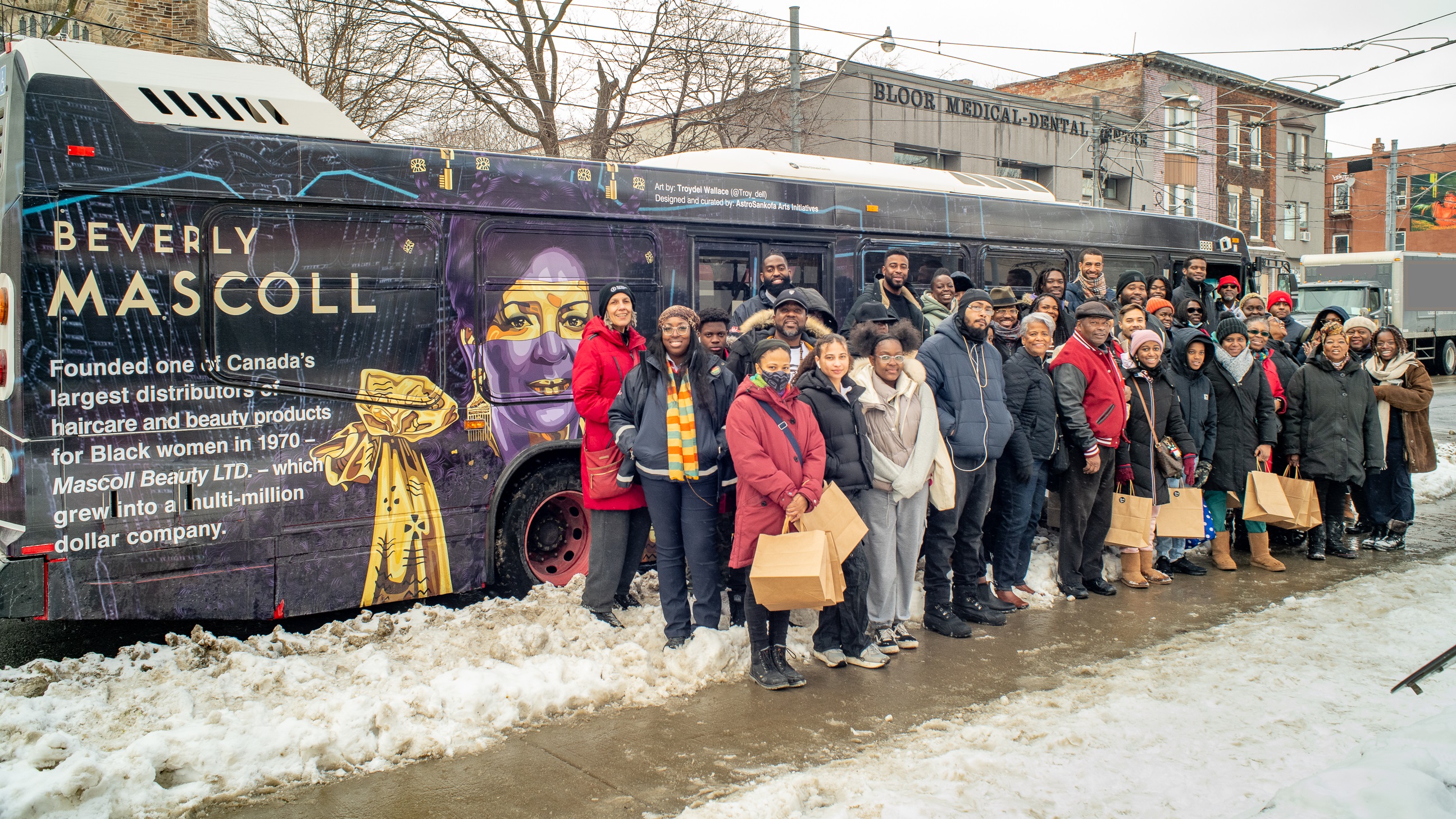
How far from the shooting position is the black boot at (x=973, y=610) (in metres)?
6.34

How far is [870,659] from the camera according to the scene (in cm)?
548

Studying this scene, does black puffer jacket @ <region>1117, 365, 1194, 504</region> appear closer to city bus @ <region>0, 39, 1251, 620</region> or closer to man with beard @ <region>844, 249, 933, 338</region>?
man with beard @ <region>844, 249, 933, 338</region>

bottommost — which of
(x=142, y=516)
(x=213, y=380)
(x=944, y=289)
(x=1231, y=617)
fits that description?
(x=1231, y=617)

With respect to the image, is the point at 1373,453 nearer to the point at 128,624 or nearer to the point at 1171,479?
the point at 1171,479

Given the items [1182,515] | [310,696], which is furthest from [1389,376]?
[310,696]

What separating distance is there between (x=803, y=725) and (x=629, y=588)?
A: 2109mm

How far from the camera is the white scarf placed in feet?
28.4

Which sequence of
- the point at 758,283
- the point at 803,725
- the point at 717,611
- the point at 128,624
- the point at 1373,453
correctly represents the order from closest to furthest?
the point at 803,725 < the point at 717,611 < the point at 128,624 < the point at 758,283 < the point at 1373,453

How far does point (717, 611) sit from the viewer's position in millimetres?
5605

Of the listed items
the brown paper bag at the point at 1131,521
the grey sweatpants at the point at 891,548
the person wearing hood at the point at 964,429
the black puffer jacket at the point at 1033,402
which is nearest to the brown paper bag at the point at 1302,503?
the brown paper bag at the point at 1131,521

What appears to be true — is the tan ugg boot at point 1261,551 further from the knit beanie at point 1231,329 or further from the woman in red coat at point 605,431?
the woman in red coat at point 605,431

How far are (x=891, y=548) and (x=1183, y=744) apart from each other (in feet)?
6.21

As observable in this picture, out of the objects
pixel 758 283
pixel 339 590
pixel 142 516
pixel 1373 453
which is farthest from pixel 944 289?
pixel 142 516

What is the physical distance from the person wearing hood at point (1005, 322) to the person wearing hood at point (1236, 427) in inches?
77.2
